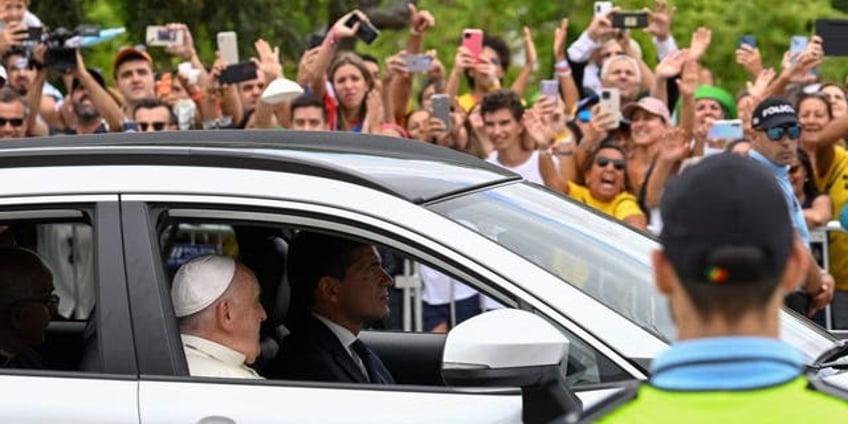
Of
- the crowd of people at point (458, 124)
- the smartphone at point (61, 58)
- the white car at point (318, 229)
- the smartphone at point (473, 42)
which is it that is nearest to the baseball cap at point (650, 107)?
the crowd of people at point (458, 124)

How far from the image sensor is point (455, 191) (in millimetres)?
4828

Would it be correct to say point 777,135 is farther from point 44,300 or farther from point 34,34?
point 34,34

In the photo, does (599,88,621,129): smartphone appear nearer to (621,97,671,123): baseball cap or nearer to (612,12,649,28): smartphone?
(621,97,671,123): baseball cap

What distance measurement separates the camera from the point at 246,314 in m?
5.02

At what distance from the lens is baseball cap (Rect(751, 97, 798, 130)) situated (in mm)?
9055

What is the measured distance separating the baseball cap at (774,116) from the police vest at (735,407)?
679 centimetres

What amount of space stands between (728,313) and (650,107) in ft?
25.6

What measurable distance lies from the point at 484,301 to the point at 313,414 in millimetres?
4261

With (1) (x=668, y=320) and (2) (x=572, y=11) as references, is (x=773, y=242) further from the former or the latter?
(2) (x=572, y=11)

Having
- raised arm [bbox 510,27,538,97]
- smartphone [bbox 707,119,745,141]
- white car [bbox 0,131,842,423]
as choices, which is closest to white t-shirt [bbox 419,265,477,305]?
smartphone [bbox 707,119,745,141]

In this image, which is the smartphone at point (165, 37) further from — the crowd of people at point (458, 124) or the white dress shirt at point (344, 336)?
Result: the white dress shirt at point (344, 336)

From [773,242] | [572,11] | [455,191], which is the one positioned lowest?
[572,11]

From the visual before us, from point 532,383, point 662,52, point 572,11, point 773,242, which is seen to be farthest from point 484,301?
point 572,11

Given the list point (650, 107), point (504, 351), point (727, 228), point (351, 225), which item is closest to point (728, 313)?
point (727, 228)
